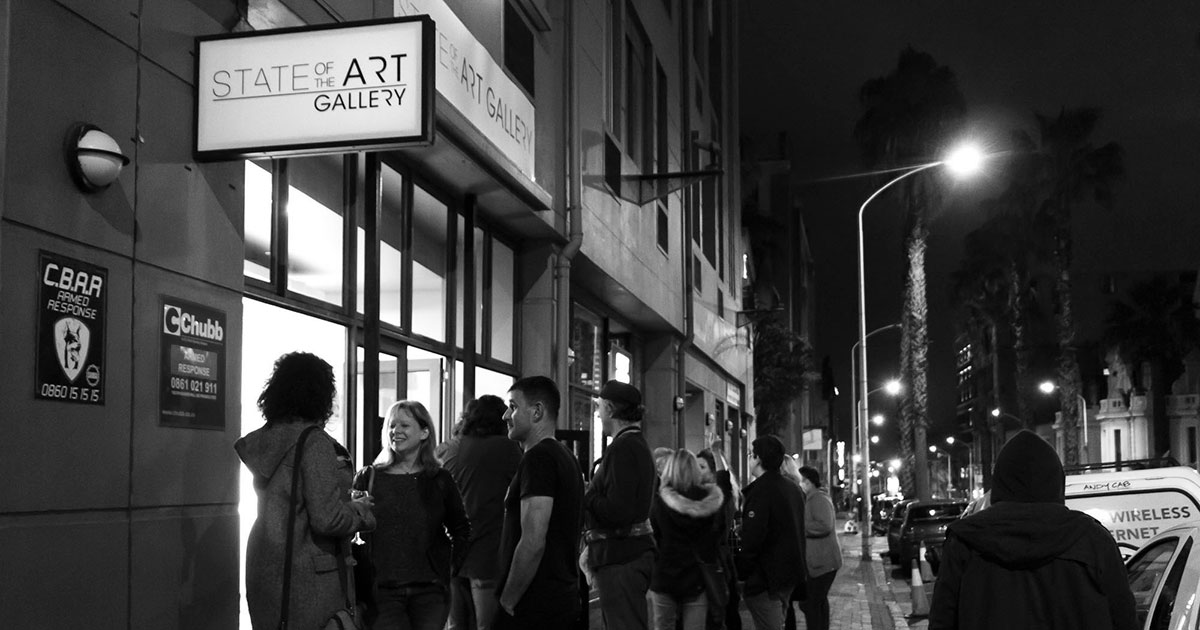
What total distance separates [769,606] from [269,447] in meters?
5.27

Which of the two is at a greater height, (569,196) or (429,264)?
(569,196)

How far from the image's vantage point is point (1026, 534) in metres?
5.03

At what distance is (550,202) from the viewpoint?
1474 centimetres

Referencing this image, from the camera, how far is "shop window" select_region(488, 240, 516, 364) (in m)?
15.3

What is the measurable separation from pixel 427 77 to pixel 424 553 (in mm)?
2399

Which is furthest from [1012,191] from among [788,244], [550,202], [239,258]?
[239,258]

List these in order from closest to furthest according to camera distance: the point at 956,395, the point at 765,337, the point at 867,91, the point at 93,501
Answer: the point at 93,501
the point at 867,91
the point at 765,337
the point at 956,395

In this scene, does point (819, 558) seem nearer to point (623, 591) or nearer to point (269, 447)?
point (623, 591)

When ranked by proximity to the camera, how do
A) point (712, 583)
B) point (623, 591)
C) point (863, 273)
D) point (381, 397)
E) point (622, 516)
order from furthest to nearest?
point (863, 273)
point (381, 397)
point (712, 583)
point (623, 591)
point (622, 516)

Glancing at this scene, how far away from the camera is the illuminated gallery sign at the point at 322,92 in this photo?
7.07m

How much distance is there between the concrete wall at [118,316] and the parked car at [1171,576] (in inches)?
169

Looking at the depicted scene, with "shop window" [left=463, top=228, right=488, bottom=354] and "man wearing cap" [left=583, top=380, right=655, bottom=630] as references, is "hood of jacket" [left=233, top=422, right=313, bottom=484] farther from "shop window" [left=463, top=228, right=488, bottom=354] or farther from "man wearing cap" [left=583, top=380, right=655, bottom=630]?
"shop window" [left=463, top=228, right=488, bottom=354]

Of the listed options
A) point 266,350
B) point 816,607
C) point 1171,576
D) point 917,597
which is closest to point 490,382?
point 816,607

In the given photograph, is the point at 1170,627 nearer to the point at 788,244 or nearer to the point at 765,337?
the point at 765,337
